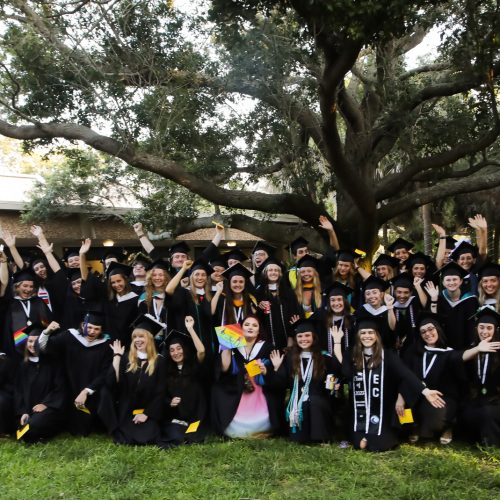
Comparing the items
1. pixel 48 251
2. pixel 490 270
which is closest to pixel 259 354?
pixel 490 270

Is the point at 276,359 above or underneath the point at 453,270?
underneath

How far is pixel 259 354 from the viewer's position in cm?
533

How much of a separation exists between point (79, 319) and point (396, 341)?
3461 millimetres

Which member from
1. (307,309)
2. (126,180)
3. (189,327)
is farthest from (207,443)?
(126,180)

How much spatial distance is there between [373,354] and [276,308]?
54.6 inches

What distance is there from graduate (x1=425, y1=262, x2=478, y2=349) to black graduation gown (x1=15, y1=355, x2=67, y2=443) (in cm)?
379

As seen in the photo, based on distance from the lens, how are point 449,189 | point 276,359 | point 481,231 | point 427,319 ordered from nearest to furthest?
point 427,319 < point 276,359 < point 481,231 < point 449,189

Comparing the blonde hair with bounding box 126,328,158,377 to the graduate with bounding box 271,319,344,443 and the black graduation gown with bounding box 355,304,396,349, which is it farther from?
the black graduation gown with bounding box 355,304,396,349

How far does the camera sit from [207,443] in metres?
5.13

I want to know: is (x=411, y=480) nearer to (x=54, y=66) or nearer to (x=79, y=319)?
(x=79, y=319)

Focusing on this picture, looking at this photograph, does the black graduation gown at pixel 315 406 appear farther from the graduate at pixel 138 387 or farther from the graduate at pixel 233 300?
the graduate at pixel 138 387

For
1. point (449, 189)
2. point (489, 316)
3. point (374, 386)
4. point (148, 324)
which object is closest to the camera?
point (489, 316)

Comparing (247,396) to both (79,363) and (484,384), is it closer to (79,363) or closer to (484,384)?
(79,363)

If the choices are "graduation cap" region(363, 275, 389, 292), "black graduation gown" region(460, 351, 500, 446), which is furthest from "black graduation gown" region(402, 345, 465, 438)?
"graduation cap" region(363, 275, 389, 292)
